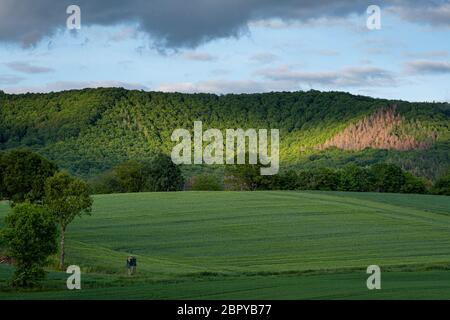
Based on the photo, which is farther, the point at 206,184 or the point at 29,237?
the point at 206,184

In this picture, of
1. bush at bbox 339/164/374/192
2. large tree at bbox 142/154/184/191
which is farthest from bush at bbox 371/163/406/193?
large tree at bbox 142/154/184/191

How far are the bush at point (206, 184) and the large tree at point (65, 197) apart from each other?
3502 inches

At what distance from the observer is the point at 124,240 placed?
55.1 metres

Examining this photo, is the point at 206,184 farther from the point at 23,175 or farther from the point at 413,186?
the point at 23,175

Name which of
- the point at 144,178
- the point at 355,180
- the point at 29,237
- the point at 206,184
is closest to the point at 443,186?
the point at 355,180

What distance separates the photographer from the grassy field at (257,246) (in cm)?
2942

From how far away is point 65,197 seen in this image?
44688 millimetres

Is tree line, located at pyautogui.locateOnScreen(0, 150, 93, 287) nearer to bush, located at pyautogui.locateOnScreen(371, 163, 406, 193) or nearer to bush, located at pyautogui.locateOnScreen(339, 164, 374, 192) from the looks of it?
bush, located at pyautogui.locateOnScreen(339, 164, 374, 192)

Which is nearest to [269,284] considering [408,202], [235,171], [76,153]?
[408,202]

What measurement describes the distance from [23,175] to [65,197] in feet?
55.2

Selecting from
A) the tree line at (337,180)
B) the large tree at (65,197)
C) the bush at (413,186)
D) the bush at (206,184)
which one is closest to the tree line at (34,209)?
the large tree at (65,197)
